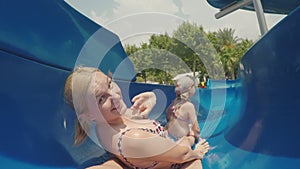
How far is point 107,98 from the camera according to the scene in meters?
0.79

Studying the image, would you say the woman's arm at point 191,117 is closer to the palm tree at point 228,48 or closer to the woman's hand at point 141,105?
the woman's hand at point 141,105

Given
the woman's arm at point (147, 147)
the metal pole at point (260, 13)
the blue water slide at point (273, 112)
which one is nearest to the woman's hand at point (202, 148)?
the blue water slide at point (273, 112)

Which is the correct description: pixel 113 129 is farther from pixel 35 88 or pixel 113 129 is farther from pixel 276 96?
pixel 276 96

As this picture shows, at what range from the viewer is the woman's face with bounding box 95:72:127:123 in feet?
2.53

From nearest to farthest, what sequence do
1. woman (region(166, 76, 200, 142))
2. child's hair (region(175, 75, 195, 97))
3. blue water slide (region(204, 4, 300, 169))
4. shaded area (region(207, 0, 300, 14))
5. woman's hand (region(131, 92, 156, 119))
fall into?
1. blue water slide (region(204, 4, 300, 169))
2. woman's hand (region(131, 92, 156, 119))
3. woman (region(166, 76, 200, 142))
4. child's hair (region(175, 75, 195, 97))
5. shaded area (region(207, 0, 300, 14))

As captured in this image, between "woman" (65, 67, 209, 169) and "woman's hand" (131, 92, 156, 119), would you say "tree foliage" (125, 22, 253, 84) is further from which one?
"woman" (65, 67, 209, 169)

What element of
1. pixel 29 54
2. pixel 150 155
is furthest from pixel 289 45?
pixel 29 54

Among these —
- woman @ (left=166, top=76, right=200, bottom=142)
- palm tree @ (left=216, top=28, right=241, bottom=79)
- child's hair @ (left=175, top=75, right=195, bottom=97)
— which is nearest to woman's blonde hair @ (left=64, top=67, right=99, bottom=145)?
woman @ (left=166, top=76, right=200, bottom=142)

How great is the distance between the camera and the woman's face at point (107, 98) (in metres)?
0.77

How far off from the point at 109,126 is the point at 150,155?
0.53 feet

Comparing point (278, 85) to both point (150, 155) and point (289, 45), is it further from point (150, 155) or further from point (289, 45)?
point (150, 155)

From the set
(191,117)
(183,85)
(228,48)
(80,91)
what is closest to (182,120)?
(191,117)

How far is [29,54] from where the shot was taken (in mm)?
946

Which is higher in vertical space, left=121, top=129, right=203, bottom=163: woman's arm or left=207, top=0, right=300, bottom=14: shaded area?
left=207, top=0, right=300, bottom=14: shaded area
